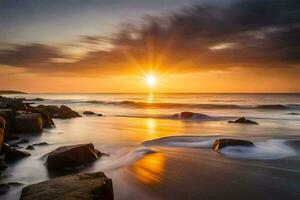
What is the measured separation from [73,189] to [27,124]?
10.4 meters

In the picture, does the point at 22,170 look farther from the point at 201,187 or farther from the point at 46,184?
the point at 201,187

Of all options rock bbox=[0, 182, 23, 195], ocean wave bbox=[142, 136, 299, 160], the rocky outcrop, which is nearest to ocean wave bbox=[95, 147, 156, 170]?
ocean wave bbox=[142, 136, 299, 160]

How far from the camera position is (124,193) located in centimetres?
588

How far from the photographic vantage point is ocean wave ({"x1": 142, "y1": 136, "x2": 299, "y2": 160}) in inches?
369

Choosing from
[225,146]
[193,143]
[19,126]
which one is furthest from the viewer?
[19,126]

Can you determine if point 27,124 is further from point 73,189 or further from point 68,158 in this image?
point 73,189

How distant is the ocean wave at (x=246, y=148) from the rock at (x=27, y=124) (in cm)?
556

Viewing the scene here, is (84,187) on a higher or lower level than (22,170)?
higher

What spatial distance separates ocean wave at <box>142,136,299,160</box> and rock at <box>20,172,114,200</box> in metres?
5.32

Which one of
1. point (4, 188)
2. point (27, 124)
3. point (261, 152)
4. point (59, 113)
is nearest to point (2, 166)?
point (4, 188)

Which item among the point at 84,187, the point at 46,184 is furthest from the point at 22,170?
the point at 84,187

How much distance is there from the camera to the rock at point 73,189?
431cm

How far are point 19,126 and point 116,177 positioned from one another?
8404 millimetres

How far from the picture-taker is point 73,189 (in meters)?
4.52
